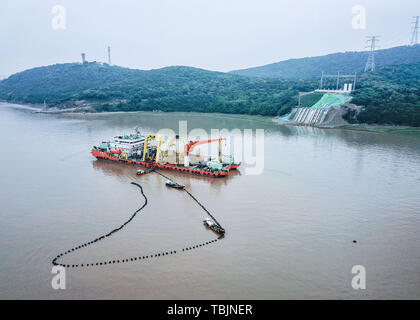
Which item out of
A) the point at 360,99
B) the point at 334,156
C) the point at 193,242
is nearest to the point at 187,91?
the point at 360,99

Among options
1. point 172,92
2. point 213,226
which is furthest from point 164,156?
point 172,92

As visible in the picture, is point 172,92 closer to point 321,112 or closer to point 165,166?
point 321,112

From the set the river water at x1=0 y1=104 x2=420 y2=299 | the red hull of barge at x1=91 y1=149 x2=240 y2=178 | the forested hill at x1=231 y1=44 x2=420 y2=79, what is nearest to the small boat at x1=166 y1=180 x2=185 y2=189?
the river water at x1=0 y1=104 x2=420 y2=299

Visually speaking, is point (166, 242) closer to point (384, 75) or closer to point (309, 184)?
point (309, 184)

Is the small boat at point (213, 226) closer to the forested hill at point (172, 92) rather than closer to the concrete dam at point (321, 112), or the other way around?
the concrete dam at point (321, 112)

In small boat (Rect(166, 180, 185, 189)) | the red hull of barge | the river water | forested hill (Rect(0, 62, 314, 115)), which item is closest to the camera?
the river water

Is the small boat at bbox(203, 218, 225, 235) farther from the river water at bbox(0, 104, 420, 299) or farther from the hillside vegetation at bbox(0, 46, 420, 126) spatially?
the hillside vegetation at bbox(0, 46, 420, 126)
